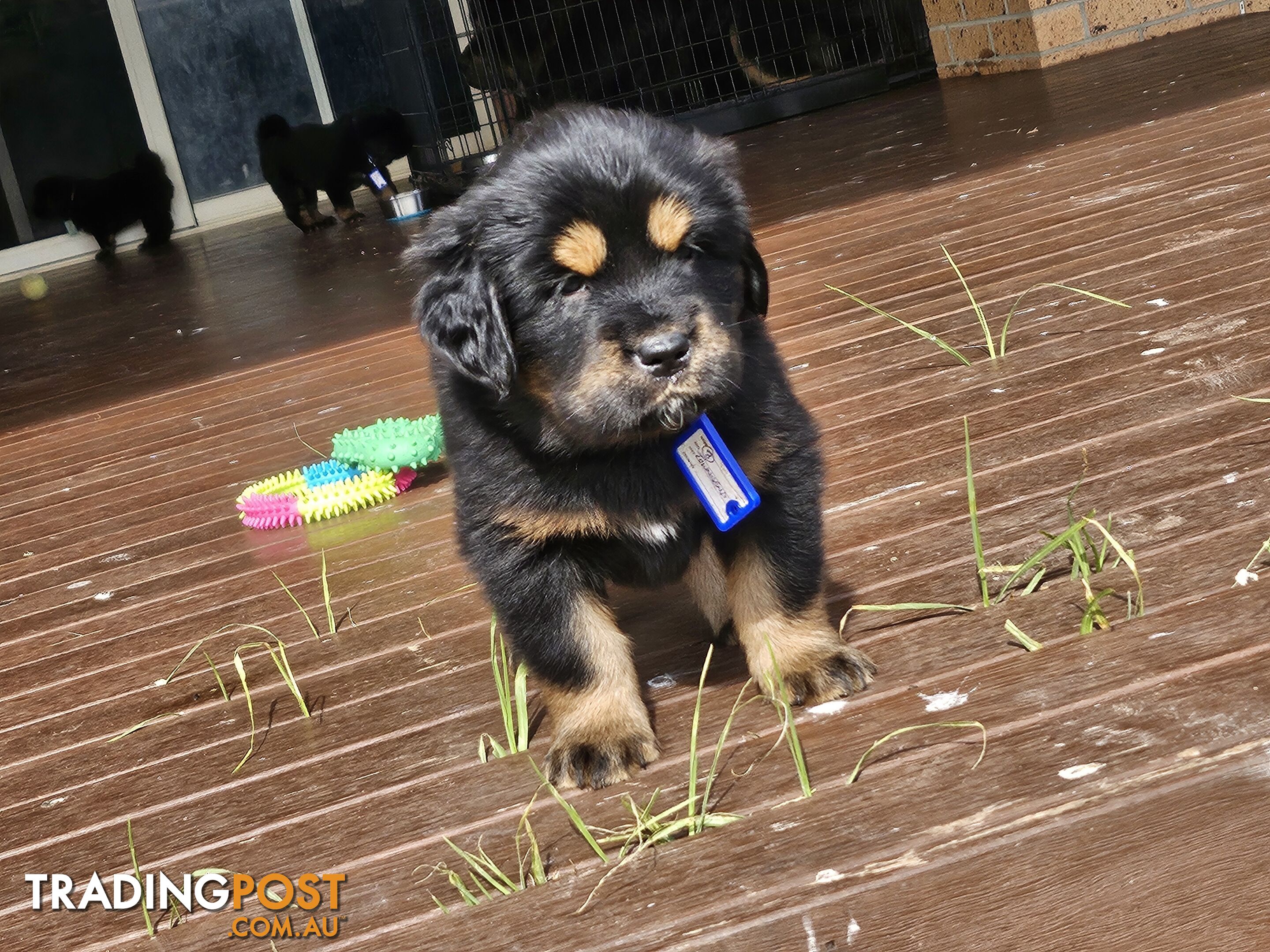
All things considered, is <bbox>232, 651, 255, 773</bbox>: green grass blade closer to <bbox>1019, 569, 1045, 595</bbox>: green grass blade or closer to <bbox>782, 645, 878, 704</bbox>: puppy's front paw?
<bbox>782, 645, 878, 704</bbox>: puppy's front paw

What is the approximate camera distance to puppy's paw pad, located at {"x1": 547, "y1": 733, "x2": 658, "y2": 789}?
1.88m

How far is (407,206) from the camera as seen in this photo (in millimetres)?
9812

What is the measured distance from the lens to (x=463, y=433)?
2100 millimetres

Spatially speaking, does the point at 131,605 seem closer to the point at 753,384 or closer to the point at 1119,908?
the point at 753,384

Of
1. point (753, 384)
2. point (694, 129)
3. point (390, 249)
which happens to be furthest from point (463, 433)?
point (390, 249)

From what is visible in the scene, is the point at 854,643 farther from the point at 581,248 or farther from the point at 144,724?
the point at 144,724

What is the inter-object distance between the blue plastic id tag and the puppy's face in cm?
6

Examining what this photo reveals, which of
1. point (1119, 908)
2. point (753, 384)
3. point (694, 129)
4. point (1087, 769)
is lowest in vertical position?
point (1119, 908)

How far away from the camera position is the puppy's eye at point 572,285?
188 centimetres

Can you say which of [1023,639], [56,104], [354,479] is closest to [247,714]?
[354,479]

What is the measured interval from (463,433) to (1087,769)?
1094 mm

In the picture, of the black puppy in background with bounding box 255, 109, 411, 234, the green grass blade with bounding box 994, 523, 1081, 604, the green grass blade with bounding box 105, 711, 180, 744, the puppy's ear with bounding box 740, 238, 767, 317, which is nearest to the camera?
the green grass blade with bounding box 994, 523, 1081, 604

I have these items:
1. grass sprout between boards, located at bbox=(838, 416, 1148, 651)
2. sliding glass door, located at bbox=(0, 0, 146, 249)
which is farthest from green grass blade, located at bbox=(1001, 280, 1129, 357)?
sliding glass door, located at bbox=(0, 0, 146, 249)

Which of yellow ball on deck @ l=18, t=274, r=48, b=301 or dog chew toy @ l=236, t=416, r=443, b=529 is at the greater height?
yellow ball on deck @ l=18, t=274, r=48, b=301
